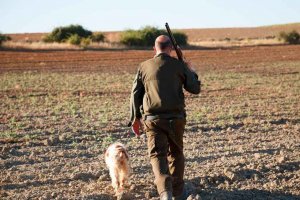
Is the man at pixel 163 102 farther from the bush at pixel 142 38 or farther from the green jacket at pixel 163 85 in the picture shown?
the bush at pixel 142 38

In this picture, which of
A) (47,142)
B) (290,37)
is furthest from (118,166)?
(290,37)

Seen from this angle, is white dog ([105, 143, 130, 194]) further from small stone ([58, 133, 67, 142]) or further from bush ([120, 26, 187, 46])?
bush ([120, 26, 187, 46])

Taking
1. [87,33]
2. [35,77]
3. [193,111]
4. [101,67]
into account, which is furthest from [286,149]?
[87,33]

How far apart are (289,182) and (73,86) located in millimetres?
15112

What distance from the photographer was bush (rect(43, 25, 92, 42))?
58531 mm

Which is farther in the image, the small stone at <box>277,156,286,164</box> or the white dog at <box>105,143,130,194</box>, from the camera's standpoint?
the small stone at <box>277,156,286,164</box>

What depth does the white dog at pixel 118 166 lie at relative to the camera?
7.24m

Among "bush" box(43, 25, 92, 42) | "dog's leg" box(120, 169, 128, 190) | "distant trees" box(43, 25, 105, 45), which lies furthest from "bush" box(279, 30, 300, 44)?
"dog's leg" box(120, 169, 128, 190)

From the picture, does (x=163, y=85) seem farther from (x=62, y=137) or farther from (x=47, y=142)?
(x=62, y=137)

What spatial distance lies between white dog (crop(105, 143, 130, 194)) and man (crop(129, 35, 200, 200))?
894mm

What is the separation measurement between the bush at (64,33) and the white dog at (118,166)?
51298 millimetres

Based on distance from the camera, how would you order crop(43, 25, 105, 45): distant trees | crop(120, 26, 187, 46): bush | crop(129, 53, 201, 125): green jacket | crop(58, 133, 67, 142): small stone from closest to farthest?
crop(129, 53, 201, 125): green jacket < crop(58, 133, 67, 142): small stone < crop(120, 26, 187, 46): bush < crop(43, 25, 105, 45): distant trees

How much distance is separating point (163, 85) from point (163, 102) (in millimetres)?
209

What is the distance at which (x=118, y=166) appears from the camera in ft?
23.8
